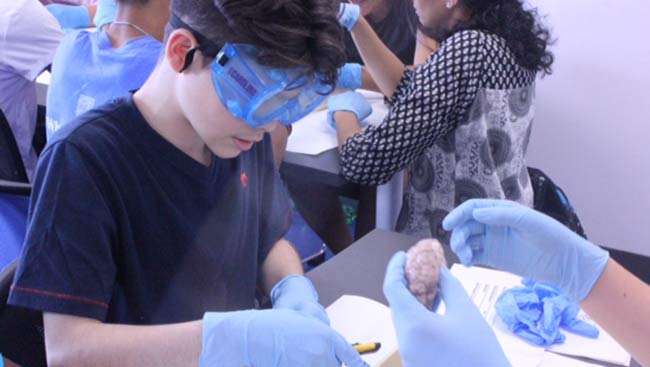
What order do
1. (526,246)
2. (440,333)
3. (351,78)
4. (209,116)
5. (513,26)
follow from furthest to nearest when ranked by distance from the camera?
(351,78)
(513,26)
(526,246)
(209,116)
(440,333)

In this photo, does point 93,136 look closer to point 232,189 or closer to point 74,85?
point 232,189

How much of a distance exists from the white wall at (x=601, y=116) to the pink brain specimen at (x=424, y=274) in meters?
2.05

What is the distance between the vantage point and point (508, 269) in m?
1.10

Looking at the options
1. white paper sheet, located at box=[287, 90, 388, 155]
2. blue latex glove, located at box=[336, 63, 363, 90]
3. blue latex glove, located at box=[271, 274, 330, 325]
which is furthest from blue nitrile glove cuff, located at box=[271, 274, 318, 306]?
blue latex glove, located at box=[336, 63, 363, 90]

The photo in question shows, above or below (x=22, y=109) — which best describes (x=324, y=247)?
below

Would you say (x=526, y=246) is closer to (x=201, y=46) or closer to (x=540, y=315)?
(x=540, y=315)

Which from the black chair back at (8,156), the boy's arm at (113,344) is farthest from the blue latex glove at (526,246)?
the black chair back at (8,156)

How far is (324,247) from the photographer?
7.72 feet

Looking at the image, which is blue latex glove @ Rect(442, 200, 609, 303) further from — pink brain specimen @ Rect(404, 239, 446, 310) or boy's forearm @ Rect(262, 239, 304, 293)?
boy's forearm @ Rect(262, 239, 304, 293)

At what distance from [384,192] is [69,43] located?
1.06 meters

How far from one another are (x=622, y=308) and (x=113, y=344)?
2.62 ft

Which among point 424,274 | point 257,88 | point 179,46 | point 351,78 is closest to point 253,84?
point 257,88

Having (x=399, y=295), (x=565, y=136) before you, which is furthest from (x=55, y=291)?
(x=565, y=136)

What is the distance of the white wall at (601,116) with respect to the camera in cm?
255
